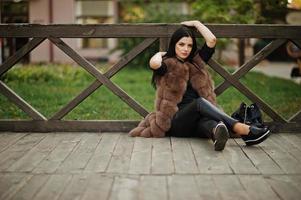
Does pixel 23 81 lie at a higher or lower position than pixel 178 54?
lower

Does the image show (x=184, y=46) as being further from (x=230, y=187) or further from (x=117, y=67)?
(x=230, y=187)

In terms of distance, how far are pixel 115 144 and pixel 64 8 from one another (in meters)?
20.2

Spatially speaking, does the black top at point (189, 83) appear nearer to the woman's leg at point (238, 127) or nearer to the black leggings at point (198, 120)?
the black leggings at point (198, 120)

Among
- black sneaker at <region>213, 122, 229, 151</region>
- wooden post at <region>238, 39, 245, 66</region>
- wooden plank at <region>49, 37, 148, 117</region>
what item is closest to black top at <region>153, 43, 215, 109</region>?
wooden plank at <region>49, 37, 148, 117</region>

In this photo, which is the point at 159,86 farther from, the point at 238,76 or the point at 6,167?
the point at 6,167

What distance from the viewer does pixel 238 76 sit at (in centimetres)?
572

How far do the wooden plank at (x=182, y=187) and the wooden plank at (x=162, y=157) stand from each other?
20 centimetres

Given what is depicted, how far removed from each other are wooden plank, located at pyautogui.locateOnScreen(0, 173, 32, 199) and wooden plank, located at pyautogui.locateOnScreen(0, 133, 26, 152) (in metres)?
1.02

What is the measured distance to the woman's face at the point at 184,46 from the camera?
17.5 ft

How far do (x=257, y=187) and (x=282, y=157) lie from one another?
41.0 inches

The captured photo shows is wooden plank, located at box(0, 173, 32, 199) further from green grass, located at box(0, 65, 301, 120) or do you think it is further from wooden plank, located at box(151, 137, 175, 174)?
green grass, located at box(0, 65, 301, 120)

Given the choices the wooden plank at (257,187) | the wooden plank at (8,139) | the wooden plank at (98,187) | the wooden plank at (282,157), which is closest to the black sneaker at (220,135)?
the wooden plank at (282,157)

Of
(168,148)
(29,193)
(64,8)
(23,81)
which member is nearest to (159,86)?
(168,148)

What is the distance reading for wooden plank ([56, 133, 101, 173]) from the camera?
4.22 m
